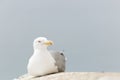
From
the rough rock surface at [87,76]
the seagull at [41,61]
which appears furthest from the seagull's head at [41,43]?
the rough rock surface at [87,76]

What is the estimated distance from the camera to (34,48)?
11.1 meters

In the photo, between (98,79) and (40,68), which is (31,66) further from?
(98,79)

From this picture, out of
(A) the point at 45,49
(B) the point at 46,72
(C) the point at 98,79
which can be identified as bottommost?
(C) the point at 98,79

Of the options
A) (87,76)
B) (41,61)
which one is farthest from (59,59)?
(87,76)

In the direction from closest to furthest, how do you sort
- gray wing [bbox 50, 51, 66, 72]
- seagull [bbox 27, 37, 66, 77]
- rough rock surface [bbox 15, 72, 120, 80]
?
rough rock surface [bbox 15, 72, 120, 80]
seagull [bbox 27, 37, 66, 77]
gray wing [bbox 50, 51, 66, 72]

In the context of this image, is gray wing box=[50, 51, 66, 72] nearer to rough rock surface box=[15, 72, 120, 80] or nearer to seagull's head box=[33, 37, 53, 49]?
seagull's head box=[33, 37, 53, 49]

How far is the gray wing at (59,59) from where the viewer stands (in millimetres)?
11242

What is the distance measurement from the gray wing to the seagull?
18cm

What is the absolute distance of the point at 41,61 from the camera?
35.1 ft

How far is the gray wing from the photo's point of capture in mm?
11242

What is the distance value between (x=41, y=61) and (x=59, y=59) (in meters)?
0.86

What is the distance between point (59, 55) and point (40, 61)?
3.11ft

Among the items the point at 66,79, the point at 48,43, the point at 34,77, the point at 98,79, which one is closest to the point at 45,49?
the point at 48,43

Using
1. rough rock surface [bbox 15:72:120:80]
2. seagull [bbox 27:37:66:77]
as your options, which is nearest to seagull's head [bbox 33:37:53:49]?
seagull [bbox 27:37:66:77]
